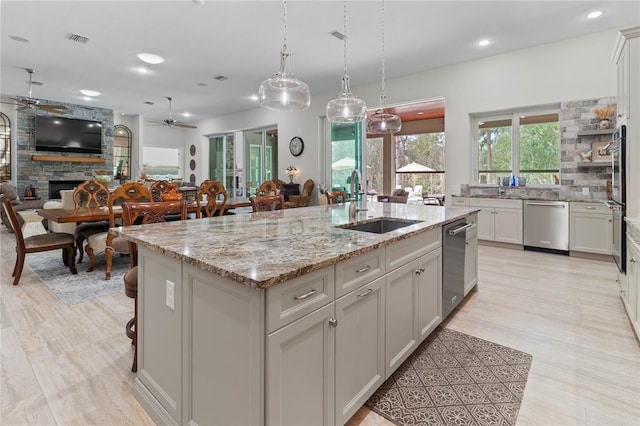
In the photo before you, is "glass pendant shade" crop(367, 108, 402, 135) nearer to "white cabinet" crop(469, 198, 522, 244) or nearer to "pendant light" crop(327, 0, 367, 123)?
"pendant light" crop(327, 0, 367, 123)

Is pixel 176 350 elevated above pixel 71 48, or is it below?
below

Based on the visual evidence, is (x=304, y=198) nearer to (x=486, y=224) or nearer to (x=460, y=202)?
(x=460, y=202)

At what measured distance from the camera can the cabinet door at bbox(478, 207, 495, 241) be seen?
18.1 ft

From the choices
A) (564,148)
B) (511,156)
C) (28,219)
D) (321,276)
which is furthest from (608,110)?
(28,219)

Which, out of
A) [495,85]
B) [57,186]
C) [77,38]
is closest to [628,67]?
[495,85]

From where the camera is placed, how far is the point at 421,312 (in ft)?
6.97

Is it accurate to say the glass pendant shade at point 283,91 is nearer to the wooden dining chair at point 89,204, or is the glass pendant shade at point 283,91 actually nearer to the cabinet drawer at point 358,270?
the cabinet drawer at point 358,270

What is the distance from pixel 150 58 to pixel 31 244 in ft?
11.8

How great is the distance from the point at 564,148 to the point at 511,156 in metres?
0.84

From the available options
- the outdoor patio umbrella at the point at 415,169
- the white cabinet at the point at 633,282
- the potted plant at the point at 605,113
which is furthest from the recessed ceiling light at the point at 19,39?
the outdoor patio umbrella at the point at 415,169

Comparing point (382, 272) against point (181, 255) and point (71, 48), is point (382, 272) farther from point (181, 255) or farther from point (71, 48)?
point (71, 48)

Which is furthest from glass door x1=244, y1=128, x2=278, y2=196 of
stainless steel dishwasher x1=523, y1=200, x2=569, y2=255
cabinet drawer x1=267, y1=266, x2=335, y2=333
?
cabinet drawer x1=267, y1=266, x2=335, y2=333

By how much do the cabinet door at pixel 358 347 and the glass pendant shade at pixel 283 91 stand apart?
2.02m

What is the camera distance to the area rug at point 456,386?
1646 mm
